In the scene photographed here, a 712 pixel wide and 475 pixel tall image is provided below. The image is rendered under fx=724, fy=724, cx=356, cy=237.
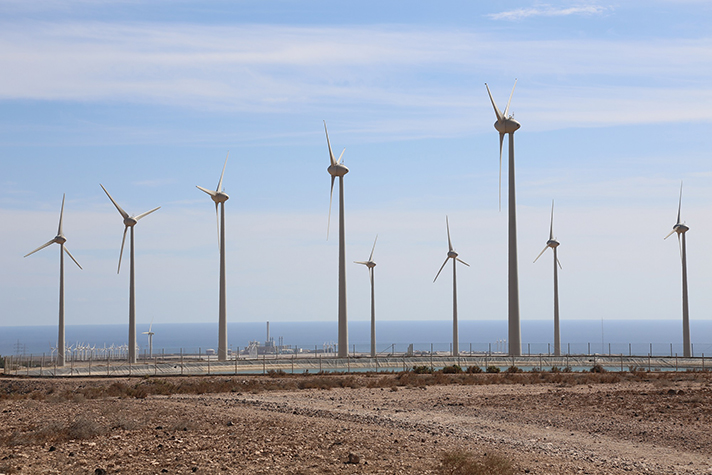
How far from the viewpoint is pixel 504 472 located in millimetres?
12281

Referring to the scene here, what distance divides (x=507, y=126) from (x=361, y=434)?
4959 centimetres

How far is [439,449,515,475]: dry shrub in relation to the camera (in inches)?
481

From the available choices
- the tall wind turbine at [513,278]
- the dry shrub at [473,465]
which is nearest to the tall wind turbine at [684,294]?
the tall wind turbine at [513,278]

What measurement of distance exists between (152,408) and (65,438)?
5666 mm

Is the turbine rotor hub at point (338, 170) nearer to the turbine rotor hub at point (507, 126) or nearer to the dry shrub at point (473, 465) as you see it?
the turbine rotor hub at point (507, 126)

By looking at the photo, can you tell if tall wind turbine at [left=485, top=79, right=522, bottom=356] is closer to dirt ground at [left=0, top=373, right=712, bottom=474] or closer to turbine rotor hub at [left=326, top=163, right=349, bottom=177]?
turbine rotor hub at [left=326, top=163, right=349, bottom=177]

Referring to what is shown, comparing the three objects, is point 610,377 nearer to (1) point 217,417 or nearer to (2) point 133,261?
(1) point 217,417

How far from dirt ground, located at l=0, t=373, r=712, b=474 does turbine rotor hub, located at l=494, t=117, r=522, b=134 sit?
121ft

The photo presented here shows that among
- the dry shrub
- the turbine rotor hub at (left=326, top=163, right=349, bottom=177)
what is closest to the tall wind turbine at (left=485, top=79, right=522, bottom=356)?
the turbine rotor hub at (left=326, top=163, right=349, bottom=177)

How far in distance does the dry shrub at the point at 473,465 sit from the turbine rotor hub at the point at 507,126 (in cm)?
5143

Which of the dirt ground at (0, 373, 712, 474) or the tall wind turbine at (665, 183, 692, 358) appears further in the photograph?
the tall wind turbine at (665, 183, 692, 358)

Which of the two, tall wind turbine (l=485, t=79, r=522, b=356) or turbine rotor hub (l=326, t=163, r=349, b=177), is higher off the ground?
turbine rotor hub (l=326, t=163, r=349, b=177)

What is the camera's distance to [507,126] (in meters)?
62.1

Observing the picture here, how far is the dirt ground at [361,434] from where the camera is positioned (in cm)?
1325
